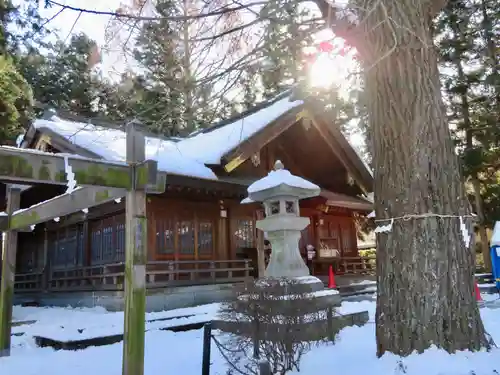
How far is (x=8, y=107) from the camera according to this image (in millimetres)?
11836

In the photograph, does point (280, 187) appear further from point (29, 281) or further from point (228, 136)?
point (29, 281)

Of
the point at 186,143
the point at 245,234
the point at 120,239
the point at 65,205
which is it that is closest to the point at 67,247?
the point at 120,239

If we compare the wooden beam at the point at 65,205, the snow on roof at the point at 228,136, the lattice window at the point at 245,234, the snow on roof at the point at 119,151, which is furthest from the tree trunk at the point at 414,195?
the lattice window at the point at 245,234

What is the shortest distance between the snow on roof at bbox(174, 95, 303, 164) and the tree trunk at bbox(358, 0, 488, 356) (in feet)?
22.5

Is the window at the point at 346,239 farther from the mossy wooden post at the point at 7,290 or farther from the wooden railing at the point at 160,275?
the mossy wooden post at the point at 7,290

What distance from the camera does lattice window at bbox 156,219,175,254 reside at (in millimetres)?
11508

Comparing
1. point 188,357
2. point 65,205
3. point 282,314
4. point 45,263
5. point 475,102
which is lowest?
point 188,357

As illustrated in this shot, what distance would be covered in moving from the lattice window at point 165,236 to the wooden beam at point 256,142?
7.24 feet

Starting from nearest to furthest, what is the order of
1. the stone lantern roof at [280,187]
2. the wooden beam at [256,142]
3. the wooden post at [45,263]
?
the stone lantern roof at [280,187] < the wooden beam at [256,142] < the wooden post at [45,263]

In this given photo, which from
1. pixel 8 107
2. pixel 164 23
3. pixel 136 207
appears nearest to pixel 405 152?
pixel 136 207

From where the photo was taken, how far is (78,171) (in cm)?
423

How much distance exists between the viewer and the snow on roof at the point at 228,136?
1190cm

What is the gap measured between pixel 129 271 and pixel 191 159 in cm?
791

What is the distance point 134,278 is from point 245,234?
9.53 metres
